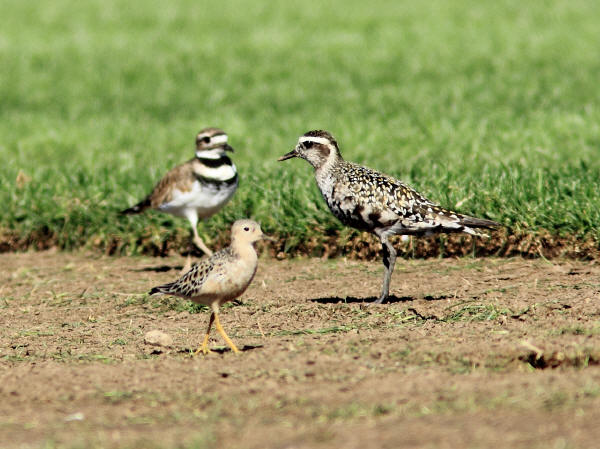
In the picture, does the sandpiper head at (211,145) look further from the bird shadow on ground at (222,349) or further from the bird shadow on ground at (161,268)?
the bird shadow on ground at (222,349)

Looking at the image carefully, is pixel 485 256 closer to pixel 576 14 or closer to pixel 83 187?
pixel 83 187

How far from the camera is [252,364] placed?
20.3ft

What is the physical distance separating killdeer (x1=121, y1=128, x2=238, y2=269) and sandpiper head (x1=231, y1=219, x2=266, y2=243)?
2.71 m

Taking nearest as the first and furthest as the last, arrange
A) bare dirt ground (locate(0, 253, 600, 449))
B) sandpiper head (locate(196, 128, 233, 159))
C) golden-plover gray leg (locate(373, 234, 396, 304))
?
bare dirt ground (locate(0, 253, 600, 449)) < golden-plover gray leg (locate(373, 234, 396, 304)) < sandpiper head (locate(196, 128, 233, 159))

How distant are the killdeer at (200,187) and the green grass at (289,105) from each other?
1.76 ft

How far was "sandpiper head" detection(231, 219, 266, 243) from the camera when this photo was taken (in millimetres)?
6836

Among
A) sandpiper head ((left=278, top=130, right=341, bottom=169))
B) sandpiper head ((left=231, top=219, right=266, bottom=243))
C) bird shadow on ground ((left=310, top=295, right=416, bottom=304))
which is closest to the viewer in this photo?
sandpiper head ((left=231, top=219, right=266, bottom=243))

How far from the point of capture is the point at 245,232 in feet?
22.5

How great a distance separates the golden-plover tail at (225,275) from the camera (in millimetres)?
6688

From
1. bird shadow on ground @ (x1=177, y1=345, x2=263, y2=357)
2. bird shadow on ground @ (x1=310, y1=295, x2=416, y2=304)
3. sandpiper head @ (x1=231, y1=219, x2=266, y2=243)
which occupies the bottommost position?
bird shadow on ground @ (x1=177, y1=345, x2=263, y2=357)

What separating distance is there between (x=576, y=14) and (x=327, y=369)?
2215 cm

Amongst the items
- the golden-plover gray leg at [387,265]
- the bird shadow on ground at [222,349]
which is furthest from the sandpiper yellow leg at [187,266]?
the bird shadow on ground at [222,349]

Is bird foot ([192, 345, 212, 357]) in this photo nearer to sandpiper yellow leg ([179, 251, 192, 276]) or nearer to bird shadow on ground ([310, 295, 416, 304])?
bird shadow on ground ([310, 295, 416, 304])

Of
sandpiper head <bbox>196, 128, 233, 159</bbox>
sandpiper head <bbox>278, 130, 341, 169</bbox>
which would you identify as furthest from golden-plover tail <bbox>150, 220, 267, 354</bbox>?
sandpiper head <bbox>196, 128, 233, 159</bbox>
